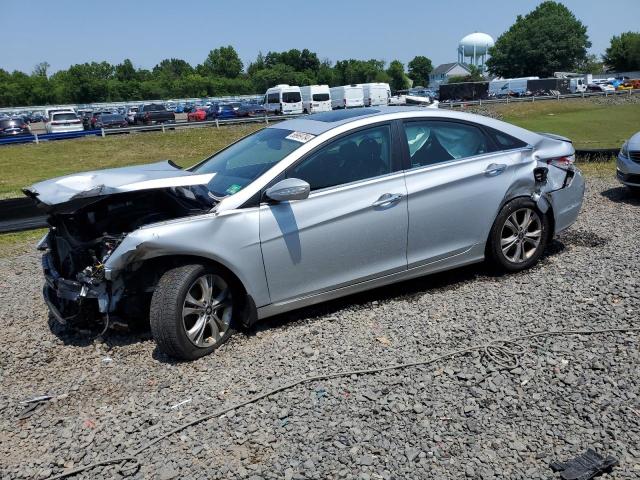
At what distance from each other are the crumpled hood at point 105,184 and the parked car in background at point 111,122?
33.8 m

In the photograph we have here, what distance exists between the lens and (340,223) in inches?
174

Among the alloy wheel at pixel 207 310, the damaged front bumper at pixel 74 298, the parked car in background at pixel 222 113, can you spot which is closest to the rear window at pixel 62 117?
the parked car in background at pixel 222 113

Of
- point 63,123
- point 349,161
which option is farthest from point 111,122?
point 349,161

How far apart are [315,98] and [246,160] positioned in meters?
38.7

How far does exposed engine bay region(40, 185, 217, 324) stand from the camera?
4.10 meters

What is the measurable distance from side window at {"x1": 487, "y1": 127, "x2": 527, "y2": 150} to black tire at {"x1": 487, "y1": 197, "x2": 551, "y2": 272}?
1.71ft

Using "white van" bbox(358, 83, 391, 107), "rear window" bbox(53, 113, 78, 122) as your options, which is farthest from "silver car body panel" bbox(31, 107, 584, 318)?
"white van" bbox(358, 83, 391, 107)

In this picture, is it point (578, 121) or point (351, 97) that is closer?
point (578, 121)

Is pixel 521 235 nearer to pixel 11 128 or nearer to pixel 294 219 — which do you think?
pixel 294 219

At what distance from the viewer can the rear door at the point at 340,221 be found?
4.27m

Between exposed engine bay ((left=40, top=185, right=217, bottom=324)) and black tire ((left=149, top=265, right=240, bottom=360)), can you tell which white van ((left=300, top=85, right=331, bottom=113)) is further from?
black tire ((left=149, top=265, right=240, bottom=360))

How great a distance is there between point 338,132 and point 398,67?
11600 centimetres

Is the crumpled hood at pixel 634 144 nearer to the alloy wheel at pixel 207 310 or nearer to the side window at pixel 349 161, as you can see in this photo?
the side window at pixel 349 161

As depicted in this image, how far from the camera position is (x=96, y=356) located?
4293mm
